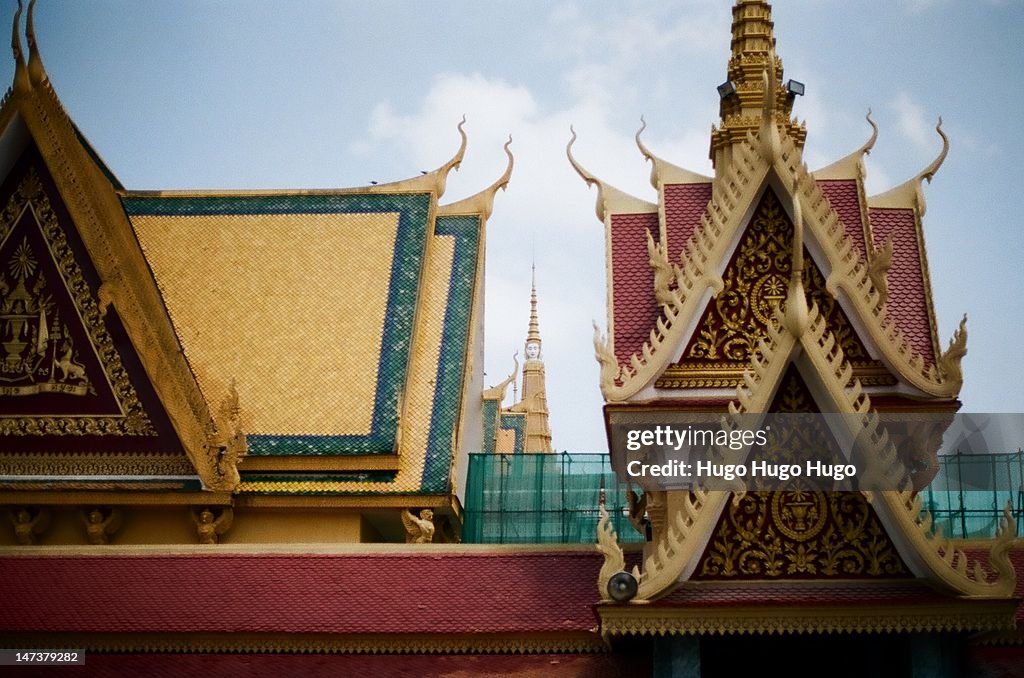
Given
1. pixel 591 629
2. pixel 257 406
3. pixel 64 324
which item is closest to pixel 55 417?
pixel 64 324

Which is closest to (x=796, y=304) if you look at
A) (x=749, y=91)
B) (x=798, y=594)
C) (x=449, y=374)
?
(x=798, y=594)

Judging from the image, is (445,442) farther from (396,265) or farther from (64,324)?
(64,324)

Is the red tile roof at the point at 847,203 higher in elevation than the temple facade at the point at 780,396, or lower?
higher

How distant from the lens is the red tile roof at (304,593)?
11.6m

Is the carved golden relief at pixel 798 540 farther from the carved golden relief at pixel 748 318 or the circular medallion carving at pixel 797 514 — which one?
the carved golden relief at pixel 748 318

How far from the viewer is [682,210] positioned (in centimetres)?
1384

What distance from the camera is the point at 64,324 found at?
15.3 metres

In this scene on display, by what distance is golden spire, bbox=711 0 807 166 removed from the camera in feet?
47.9

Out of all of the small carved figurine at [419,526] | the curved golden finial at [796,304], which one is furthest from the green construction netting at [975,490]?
the curved golden finial at [796,304]

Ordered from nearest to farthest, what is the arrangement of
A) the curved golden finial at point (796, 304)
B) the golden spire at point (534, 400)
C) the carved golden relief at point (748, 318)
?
the curved golden finial at point (796, 304), the carved golden relief at point (748, 318), the golden spire at point (534, 400)

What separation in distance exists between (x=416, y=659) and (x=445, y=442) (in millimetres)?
5424

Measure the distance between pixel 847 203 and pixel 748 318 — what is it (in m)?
2.88

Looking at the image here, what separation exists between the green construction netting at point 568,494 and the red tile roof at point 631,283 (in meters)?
4.81

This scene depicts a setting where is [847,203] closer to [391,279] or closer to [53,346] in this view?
[391,279]
